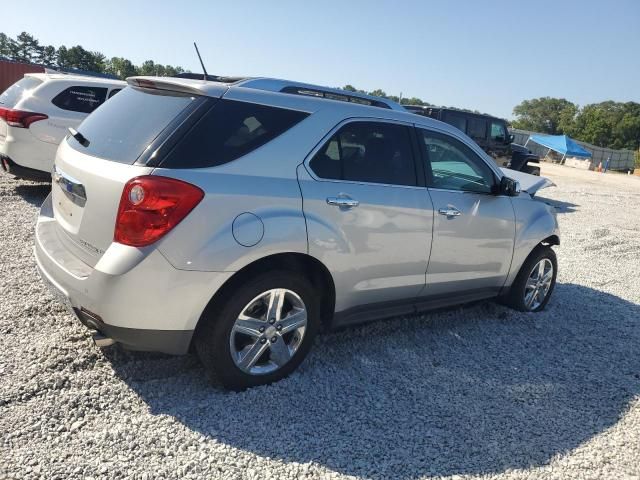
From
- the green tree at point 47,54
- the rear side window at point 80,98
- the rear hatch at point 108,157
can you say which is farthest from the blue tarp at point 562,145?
the green tree at point 47,54

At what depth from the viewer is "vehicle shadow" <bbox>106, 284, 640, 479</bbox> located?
2.80m

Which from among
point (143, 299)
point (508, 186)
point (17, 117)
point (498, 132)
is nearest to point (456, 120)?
point (498, 132)

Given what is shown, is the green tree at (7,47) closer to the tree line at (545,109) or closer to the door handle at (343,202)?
the tree line at (545,109)

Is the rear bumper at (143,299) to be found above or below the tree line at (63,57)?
below

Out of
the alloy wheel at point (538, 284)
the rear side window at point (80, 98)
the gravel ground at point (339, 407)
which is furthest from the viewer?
the rear side window at point (80, 98)

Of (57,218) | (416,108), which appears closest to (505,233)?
(57,218)

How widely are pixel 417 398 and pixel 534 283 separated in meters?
2.43

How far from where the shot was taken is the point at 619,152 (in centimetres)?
5725

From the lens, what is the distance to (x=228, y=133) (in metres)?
2.94

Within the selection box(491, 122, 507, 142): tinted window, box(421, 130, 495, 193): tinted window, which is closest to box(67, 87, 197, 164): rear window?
box(421, 130, 495, 193): tinted window

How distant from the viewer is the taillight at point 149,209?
264 cm

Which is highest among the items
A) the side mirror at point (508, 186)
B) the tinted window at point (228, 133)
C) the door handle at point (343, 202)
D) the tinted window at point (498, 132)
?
the tinted window at point (498, 132)

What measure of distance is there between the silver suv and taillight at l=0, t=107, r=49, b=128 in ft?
13.7

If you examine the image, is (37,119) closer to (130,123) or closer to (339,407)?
(130,123)
